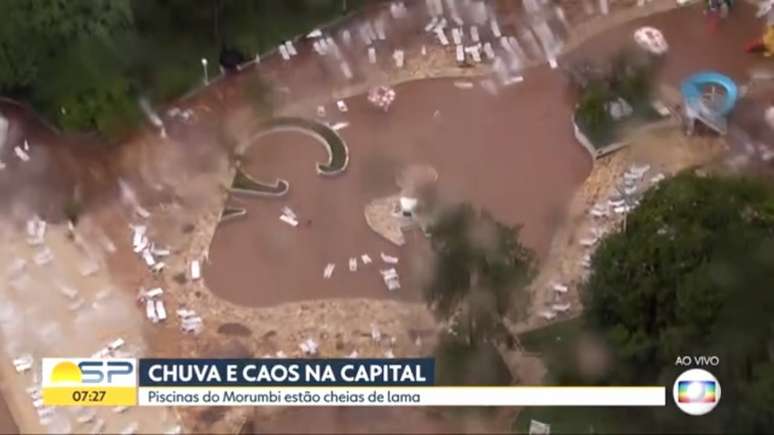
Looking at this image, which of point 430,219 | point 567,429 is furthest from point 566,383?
point 430,219

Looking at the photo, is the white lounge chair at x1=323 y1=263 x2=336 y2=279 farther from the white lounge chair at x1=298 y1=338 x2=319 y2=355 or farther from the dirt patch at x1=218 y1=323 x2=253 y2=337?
the dirt patch at x1=218 y1=323 x2=253 y2=337

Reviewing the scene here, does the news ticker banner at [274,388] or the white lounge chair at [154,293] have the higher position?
the white lounge chair at [154,293]

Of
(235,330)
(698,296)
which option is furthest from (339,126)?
(698,296)

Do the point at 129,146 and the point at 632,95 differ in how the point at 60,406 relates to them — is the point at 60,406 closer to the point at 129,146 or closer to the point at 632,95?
the point at 129,146

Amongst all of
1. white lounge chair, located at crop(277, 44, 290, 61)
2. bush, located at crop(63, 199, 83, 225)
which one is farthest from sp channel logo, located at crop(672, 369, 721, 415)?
bush, located at crop(63, 199, 83, 225)

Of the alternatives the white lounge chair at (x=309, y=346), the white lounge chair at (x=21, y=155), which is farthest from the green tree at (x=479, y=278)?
the white lounge chair at (x=21, y=155)

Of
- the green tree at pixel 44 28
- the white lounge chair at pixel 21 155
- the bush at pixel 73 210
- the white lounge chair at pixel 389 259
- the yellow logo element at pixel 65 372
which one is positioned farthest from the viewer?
the white lounge chair at pixel 21 155
